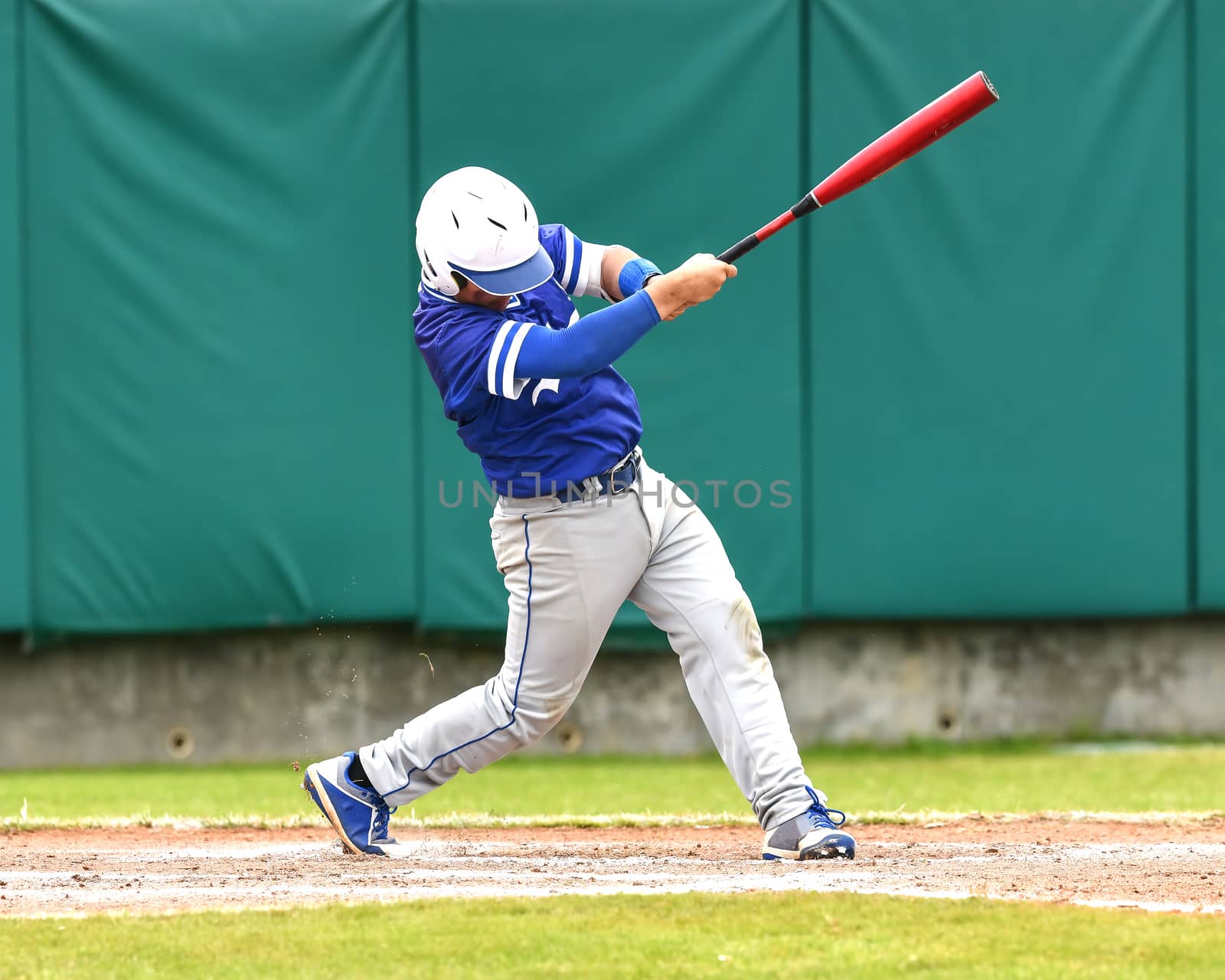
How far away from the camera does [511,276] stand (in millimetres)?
4066

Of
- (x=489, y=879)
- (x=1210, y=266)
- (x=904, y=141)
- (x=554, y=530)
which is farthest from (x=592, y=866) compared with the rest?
(x=1210, y=266)

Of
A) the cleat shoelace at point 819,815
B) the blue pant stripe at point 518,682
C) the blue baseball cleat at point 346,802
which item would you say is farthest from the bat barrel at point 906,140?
the blue baseball cleat at point 346,802

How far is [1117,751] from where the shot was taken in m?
7.03

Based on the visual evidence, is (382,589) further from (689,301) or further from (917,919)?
(917,919)

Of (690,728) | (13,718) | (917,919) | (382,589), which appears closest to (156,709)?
(13,718)

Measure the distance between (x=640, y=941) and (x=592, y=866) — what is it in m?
1.21

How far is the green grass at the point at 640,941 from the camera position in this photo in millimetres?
2846

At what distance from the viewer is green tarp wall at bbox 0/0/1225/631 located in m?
7.00

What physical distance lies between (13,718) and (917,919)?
509 cm

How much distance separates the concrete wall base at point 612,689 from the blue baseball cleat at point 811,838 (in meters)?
3.00

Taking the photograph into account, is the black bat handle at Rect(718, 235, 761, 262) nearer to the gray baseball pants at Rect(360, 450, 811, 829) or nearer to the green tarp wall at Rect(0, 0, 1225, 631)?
the gray baseball pants at Rect(360, 450, 811, 829)

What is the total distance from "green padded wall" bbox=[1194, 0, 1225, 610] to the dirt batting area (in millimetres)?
2562

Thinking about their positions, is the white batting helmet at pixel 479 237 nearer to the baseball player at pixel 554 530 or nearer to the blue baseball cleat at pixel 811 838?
the baseball player at pixel 554 530

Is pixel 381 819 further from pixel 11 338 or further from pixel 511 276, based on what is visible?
pixel 11 338
